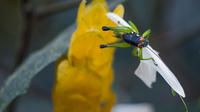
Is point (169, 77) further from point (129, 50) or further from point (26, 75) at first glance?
point (129, 50)

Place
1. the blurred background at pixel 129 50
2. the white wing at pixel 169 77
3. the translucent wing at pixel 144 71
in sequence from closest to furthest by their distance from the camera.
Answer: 1. the white wing at pixel 169 77
2. the translucent wing at pixel 144 71
3. the blurred background at pixel 129 50

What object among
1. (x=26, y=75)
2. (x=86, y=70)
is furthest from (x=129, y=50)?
(x=26, y=75)

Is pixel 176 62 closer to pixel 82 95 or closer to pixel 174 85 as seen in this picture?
pixel 82 95

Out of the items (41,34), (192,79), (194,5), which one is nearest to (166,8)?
(192,79)

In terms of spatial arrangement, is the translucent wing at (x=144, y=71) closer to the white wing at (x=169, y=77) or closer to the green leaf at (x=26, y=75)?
the white wing at (x=169, y=77)

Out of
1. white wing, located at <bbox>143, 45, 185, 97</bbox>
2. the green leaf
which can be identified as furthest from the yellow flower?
white wing, located at <bbox>143, 45, 185, 97</bbox>

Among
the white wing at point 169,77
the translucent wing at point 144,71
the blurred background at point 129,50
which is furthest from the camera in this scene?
the blurred background at point 129,50

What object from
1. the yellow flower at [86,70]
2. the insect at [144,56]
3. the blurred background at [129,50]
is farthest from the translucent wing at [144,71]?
the blurred background at [129,50]
